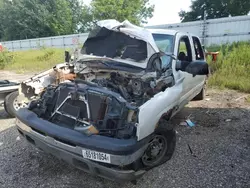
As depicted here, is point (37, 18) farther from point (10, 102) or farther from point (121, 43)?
point (121, 43)

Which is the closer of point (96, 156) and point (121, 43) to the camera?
point (96, 156)

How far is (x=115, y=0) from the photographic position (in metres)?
24.9

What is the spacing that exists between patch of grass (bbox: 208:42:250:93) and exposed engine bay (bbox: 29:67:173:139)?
486 cm

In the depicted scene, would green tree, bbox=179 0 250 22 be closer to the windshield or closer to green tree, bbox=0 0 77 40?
green tree, bbox=0 0 77 40

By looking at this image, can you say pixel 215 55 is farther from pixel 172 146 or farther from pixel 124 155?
pixel 124 155

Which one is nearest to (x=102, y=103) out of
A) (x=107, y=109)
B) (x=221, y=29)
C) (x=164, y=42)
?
(x=107, y=109)

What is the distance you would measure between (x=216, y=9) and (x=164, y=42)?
31.5 metres

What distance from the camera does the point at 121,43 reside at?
146 inches

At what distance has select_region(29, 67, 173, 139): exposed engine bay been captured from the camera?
2.53 metres

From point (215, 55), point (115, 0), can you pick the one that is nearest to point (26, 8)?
point (115, 0)

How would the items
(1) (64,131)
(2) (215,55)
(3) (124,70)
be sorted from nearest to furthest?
(1) (64,131), (3) (124,70), (2) (215,55)

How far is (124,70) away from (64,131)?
1.35 meters

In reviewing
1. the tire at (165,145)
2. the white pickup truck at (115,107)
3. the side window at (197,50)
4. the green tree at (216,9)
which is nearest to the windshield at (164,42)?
the white pickup truck at (115,107)

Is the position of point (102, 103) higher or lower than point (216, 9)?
lower
